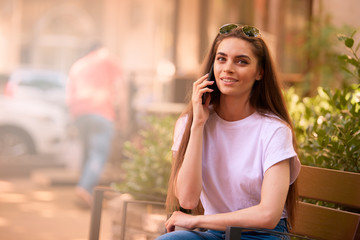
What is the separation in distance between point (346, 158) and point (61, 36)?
8.96 m

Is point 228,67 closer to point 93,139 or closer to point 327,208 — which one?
point 327,208

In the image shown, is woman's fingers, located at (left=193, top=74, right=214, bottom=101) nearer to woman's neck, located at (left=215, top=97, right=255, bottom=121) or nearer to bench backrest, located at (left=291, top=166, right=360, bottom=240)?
woman's neck, located at (left=215, top=97, right=255, bottom=121)

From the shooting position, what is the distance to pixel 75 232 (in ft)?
17.4

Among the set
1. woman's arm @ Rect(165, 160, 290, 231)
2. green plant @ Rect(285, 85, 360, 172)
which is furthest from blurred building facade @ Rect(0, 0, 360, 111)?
woman's arm @ Rect(165, 160, 290, 231)

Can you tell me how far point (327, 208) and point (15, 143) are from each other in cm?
704

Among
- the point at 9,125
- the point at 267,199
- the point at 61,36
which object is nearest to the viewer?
the point at 267,199

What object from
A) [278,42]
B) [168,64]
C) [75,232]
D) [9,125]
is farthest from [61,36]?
[75,232]

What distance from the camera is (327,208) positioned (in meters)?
2.44

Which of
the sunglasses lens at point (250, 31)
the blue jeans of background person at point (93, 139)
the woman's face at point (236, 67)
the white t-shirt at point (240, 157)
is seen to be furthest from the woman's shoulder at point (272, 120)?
the blue jeans of background person at point (93, 139)

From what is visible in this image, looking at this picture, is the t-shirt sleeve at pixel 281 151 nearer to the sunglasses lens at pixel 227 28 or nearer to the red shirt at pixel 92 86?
the sunglasses lens at pixel 227 28

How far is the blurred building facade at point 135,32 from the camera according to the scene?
9.73m

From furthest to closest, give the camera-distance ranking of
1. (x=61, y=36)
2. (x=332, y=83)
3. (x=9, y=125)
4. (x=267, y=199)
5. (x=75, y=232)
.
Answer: (x=61, y=36)
(x=9, y=125)
(x=332, y=83)
(x=75, y=232)
(x=267, y=199)

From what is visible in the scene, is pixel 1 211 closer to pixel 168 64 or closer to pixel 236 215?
pixel 236 215

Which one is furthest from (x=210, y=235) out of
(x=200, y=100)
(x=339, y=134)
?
(x=339, y=134)
